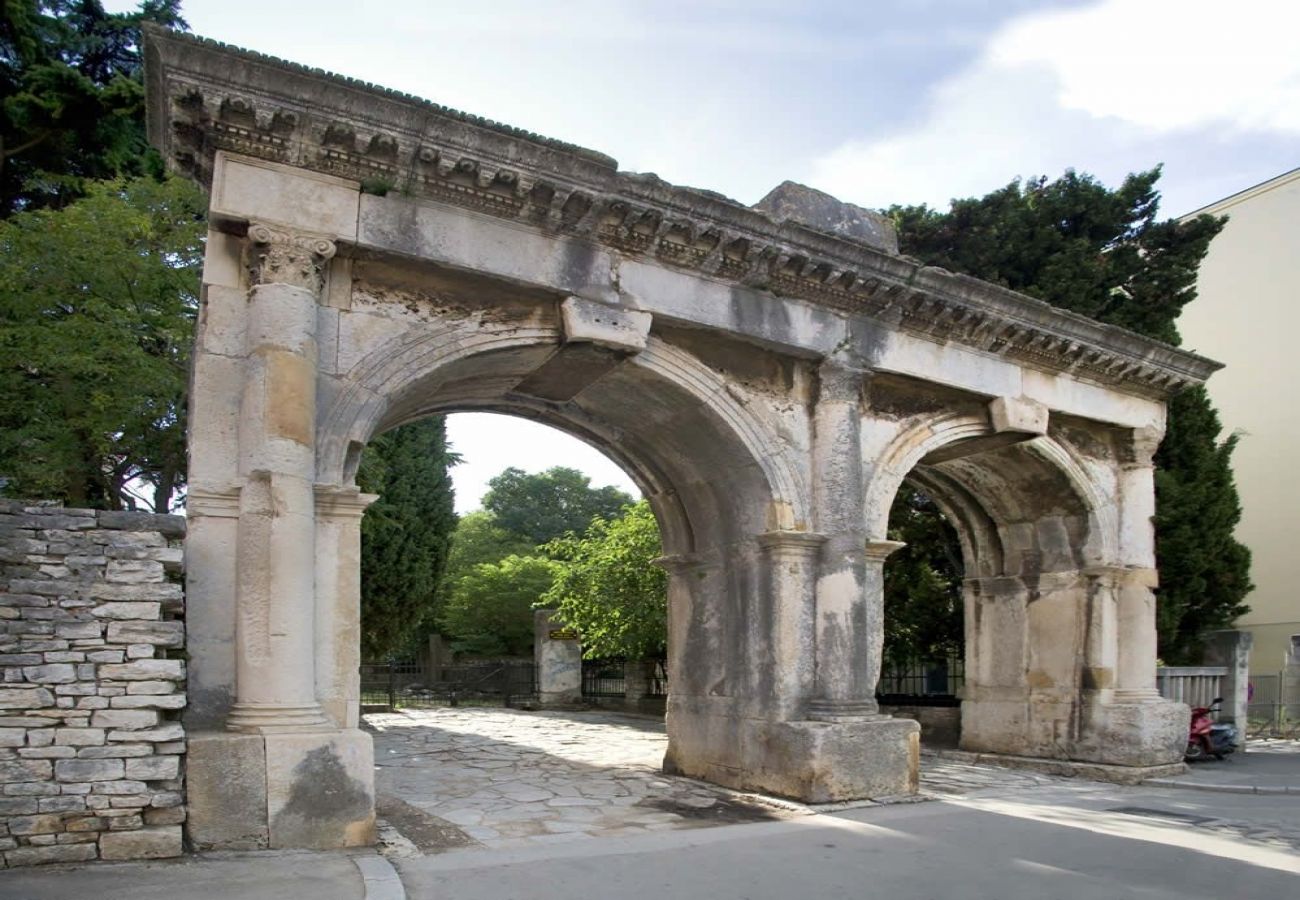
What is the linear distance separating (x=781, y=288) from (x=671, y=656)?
4089mm

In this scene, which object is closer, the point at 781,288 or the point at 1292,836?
the point at 1292,836

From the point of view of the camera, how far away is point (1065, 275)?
1455 cm

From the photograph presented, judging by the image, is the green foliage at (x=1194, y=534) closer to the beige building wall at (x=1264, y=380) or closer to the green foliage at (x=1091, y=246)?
the green foliage at (x=1091, y=246)

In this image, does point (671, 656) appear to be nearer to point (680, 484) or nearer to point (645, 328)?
point (680, 484)

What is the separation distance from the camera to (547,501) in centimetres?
4319

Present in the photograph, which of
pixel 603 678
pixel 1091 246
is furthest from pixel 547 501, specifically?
pixel 1091 246

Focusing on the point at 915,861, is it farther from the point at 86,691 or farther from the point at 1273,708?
the point at 1273,708

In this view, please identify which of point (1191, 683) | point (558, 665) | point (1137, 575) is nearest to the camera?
point (1137, 575)

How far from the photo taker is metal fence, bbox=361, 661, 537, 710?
2236 centimetres

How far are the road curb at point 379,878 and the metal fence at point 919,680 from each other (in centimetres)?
1052

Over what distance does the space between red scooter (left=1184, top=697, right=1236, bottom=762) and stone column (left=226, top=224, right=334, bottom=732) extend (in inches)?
431

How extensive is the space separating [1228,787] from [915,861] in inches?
223

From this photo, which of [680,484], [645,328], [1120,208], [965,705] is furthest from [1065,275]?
[645,328]

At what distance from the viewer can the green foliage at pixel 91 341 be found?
9.25 m
